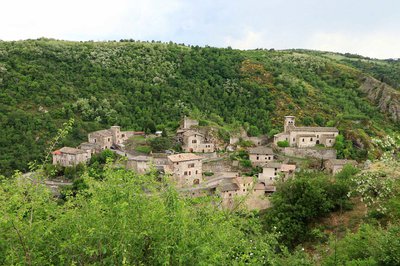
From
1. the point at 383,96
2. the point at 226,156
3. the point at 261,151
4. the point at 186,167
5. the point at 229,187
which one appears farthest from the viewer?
the point at 383,96

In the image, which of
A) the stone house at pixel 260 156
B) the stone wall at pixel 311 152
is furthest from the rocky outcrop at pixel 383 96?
the stone house at pixel 260 156

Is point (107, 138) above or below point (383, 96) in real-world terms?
below

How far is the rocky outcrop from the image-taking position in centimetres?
7194

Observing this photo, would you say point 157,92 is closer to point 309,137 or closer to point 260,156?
point 260,156

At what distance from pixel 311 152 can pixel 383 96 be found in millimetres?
41618

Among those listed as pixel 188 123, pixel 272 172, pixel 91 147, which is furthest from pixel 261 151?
pixel 91 147

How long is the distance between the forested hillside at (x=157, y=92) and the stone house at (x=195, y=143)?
31.8 ft

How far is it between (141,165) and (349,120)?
3511cm

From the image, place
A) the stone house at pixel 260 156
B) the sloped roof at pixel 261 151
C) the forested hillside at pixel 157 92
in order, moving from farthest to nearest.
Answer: the forested hillside at pixel 157 92 → the sloped roof at pixel 261 151 → the stone house at pixel 260 156

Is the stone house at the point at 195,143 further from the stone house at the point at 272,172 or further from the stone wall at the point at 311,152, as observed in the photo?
the stone house at the point at 272,172

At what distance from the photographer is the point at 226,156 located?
154ft

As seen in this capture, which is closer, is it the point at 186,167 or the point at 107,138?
the point at 186,167

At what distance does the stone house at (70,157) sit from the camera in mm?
45188

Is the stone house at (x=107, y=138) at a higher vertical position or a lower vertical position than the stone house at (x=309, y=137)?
lower
